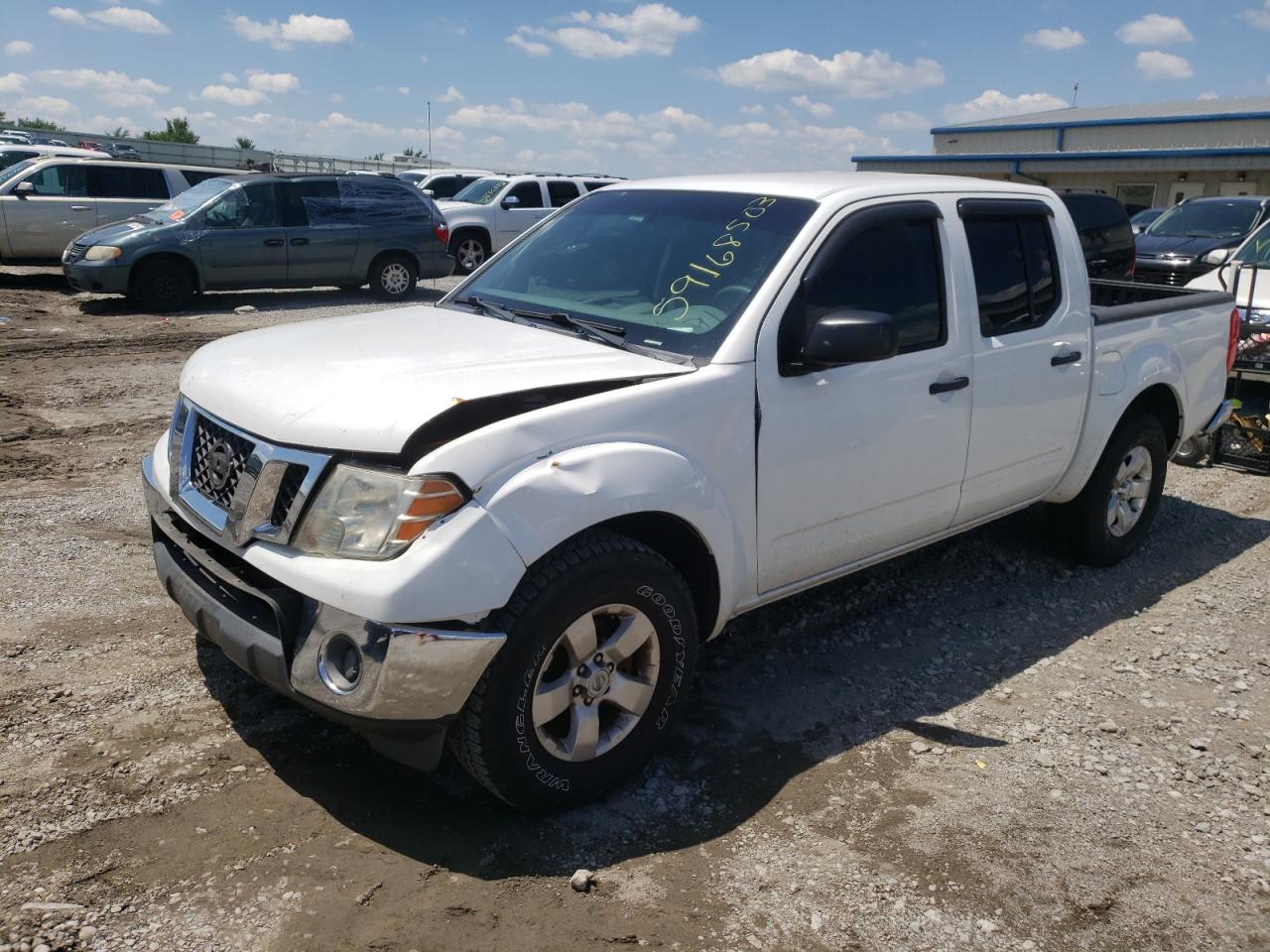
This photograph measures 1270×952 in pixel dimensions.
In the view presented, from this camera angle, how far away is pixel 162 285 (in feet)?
43.8

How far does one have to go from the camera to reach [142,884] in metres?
2.84

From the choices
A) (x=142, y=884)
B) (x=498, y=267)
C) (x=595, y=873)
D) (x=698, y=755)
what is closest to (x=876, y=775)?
(x=698, y=755)

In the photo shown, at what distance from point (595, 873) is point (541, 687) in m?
0.55

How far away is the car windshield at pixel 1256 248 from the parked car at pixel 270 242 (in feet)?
34.2

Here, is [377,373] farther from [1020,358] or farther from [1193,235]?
[1193,235]

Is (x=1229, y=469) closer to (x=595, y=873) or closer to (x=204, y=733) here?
(x=595, y=873)

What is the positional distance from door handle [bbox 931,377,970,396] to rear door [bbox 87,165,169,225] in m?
14.6

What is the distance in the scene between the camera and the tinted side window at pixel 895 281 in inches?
151

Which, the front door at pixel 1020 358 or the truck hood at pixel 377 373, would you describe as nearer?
the truck hood at pixel 377 373

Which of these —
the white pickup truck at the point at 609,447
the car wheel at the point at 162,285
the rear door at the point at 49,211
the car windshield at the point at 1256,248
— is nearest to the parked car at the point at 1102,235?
the car windshield at the point at 1256,248

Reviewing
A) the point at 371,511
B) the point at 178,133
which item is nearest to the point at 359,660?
the point at 371,511

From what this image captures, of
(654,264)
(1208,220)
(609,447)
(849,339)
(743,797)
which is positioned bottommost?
(743,797)

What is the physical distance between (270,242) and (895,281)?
11.8 m

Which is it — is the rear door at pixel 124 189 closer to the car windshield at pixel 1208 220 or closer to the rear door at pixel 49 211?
the rear door at pixel 49 211
